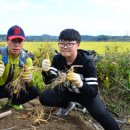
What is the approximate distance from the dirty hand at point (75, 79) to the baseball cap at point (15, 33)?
80cm

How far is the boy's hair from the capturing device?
487cm

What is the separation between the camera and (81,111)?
233 inches

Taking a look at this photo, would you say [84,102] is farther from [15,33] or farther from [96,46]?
[96,46]

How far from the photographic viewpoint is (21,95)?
5371 mm

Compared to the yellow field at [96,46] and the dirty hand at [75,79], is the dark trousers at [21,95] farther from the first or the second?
the yellow field at [96,46]

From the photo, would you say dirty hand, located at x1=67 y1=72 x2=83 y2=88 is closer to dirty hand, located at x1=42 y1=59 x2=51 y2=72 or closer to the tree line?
dirty hand, located at x1=42 y1=59 x2=51 y2=72

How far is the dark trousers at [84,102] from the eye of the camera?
4.97 m

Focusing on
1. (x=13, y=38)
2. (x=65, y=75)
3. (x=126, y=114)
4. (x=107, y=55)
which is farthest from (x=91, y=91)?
(x=107, y=55)

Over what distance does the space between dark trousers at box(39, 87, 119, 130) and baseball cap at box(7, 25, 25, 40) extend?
79cm

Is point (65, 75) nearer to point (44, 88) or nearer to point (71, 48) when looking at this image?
point (71, 48)

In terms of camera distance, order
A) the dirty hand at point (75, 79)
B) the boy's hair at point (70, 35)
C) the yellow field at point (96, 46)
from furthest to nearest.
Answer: the yellow field at point (96, 46) < the boy's hair at point (70, 35) < the dirty hand at point (75, 79)

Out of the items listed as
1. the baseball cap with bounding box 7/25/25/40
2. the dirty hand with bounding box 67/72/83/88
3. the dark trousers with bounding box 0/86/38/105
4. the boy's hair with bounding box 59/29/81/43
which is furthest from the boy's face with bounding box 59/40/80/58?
the dark trousers with bounding box 0/86/38/105

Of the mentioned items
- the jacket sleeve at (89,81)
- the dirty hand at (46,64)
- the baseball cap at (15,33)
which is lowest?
the jacket sleeve at (89,81)

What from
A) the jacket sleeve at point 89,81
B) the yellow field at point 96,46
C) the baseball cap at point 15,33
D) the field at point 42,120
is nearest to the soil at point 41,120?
the field at point 42,120
